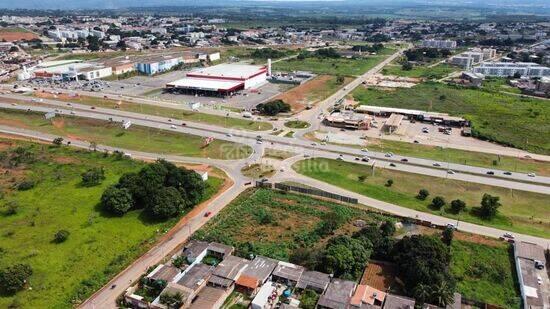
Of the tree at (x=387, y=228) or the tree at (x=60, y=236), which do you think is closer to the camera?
the tree at (x=60, y=236)

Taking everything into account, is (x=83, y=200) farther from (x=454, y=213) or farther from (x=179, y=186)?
(x=454, y=213)

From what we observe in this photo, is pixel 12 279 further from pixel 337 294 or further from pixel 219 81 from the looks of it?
pixel 219 81

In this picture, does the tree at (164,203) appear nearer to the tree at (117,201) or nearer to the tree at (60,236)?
the tree at (117,201)

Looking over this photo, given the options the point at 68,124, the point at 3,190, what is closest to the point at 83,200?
the point at 3,190

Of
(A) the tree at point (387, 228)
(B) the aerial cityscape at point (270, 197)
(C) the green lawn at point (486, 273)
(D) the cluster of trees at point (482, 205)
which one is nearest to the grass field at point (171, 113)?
(B) the aerial cityscape at point (270, 197)

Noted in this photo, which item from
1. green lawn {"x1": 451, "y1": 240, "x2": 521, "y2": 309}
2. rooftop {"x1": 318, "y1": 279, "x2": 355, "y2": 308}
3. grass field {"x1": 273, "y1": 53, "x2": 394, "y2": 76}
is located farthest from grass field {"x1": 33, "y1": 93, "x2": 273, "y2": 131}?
grass field {"x1": 273, "y1": 53, "x2": 394, "y2": 76}

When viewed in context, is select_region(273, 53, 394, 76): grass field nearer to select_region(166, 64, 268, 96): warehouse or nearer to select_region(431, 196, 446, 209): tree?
select_region(166, 64, 268, 96): warehouse
